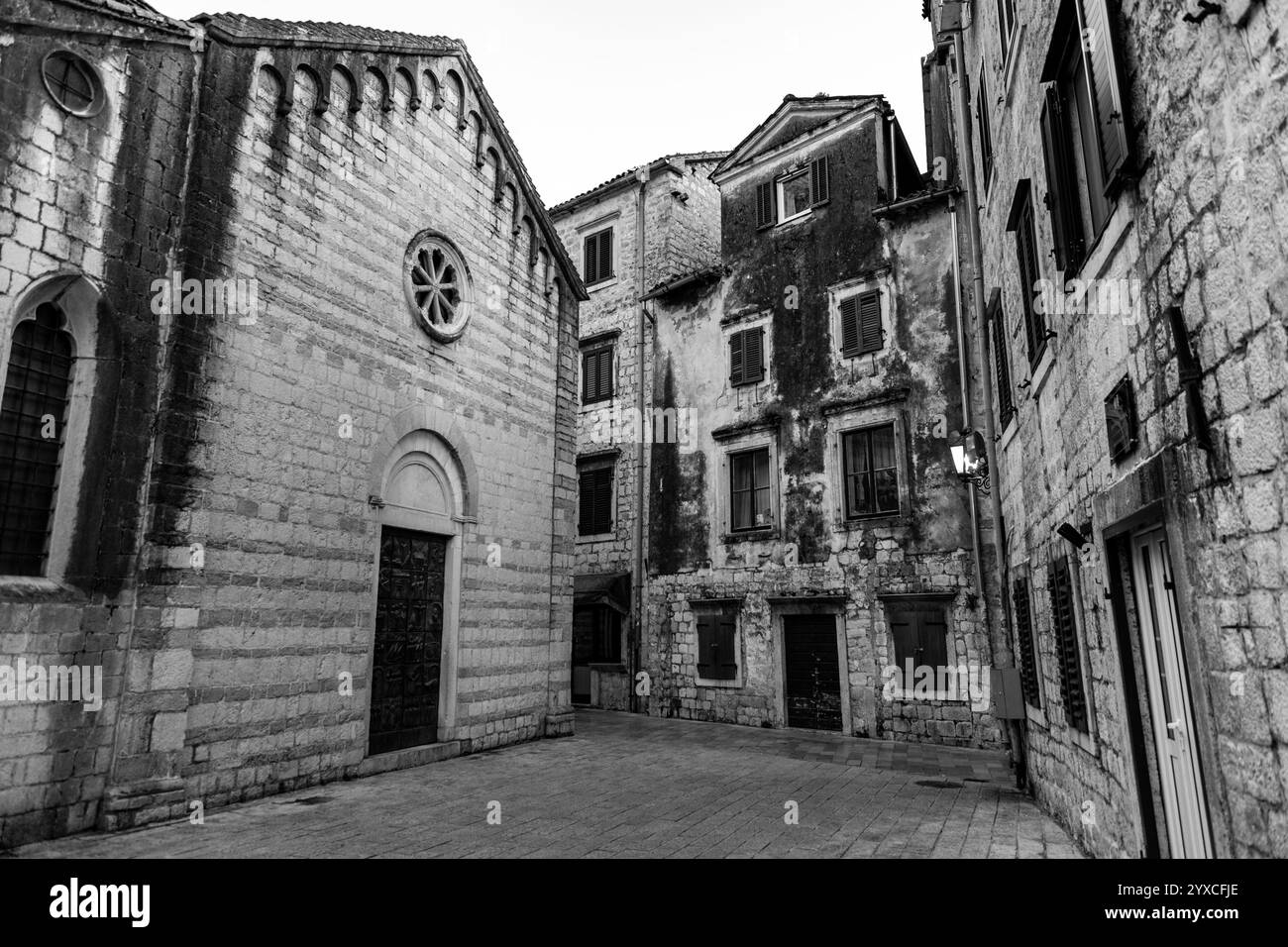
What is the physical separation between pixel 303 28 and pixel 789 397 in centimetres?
1036

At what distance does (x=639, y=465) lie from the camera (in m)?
17.5

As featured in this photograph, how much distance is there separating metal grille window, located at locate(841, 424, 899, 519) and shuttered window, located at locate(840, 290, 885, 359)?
1677mm

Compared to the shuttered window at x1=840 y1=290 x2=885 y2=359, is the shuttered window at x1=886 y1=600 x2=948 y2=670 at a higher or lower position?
lower

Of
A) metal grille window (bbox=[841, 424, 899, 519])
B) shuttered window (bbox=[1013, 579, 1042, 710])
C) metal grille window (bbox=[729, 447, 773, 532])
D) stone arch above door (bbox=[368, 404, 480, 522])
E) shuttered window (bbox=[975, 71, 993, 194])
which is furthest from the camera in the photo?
metal grille window (bbox=[729, 447, 773, 532])

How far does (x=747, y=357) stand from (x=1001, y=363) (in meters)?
7.51

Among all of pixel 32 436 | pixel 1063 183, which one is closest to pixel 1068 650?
pixel 1063 183

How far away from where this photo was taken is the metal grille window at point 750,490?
15.4 meters

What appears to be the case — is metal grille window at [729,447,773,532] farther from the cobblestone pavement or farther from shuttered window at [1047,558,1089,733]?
shuttered window at [1047,558,1089,733]

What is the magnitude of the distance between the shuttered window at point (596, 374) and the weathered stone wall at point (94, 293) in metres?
11.8

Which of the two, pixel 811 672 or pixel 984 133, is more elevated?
pixel 984 133

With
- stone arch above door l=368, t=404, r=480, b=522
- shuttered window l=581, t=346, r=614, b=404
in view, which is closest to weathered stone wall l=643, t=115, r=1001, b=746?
shuttered window l=581, t=346, r=614, b=404

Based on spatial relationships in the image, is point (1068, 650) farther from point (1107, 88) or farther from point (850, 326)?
point (850, 326)

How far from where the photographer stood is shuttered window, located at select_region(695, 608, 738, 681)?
15.1m

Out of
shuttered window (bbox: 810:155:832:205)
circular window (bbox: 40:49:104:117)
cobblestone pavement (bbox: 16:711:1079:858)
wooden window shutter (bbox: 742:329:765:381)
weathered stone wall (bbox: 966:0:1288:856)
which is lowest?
cobblestone pavement (bbox: 16:711:1079:858)
